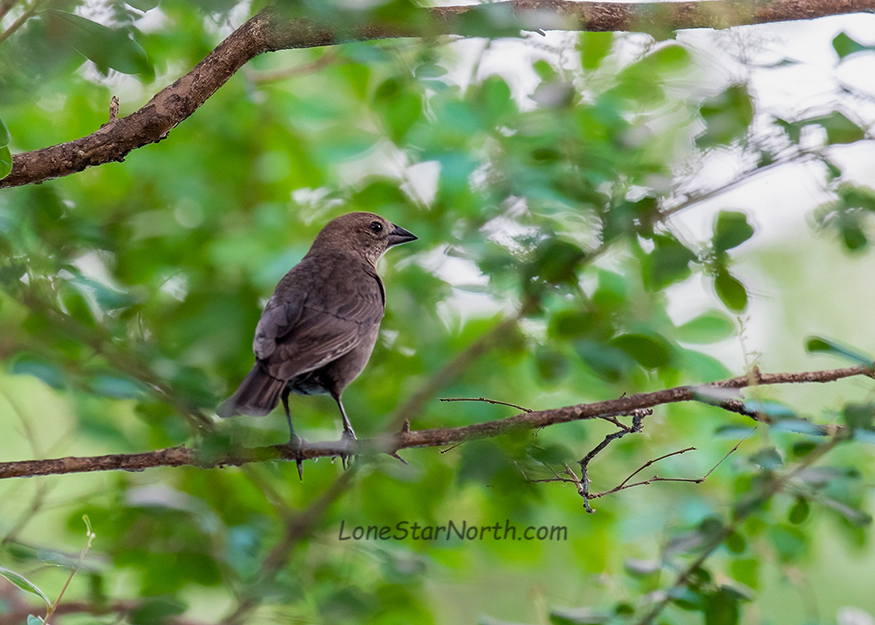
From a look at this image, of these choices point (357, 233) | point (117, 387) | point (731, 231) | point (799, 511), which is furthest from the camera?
point (357, 233)

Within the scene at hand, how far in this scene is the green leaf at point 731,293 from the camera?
1.84m

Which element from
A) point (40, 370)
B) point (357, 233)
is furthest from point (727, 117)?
point (40, 370)

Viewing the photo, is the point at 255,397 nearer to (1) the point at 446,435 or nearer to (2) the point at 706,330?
(1) the point at 446,435

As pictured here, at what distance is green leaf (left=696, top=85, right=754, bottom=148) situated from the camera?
1.96 m

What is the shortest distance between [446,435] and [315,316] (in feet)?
2.39

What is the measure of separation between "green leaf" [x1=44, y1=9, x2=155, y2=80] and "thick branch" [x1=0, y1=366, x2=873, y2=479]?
86 cm

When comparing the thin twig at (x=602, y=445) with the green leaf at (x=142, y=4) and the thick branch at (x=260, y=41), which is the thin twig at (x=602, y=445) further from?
the green leaf at (x=142, y=4)

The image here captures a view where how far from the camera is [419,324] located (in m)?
2.81

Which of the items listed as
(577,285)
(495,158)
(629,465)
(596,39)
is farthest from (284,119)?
(629,465)

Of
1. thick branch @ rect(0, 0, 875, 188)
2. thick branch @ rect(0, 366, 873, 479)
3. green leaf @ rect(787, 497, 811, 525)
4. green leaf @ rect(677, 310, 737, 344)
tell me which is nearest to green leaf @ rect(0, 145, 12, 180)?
thick branch @ rect(0, 0, 875, 188)

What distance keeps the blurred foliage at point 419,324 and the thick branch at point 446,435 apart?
0.06 m

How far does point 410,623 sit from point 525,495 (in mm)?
835

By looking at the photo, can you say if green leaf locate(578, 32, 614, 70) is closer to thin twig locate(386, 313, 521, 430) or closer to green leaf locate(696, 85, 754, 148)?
green leaf locate(696, 85, 754, 148)

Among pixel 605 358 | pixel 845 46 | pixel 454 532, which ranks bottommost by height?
pixel 454 532
